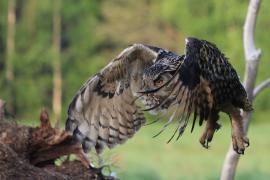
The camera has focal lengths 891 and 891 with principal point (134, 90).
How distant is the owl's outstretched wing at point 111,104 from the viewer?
28.3 ft

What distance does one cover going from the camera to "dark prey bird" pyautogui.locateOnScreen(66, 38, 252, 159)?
681 cm

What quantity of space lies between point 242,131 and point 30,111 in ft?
133

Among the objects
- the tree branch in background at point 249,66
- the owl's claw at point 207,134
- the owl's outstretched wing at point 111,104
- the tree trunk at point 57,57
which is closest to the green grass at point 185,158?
the owl's outstretched wing at point 111,104

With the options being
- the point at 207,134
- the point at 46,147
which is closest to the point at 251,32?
the point at 207,134

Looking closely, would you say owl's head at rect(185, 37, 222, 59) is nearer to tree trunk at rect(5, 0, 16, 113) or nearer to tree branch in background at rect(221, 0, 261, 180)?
tree branch in background at rect(221, 0, 261, 180)

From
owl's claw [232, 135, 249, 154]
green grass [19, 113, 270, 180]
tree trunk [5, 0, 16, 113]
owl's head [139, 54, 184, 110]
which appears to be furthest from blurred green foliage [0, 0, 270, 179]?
owl's claw [232, 135, 249, 154]

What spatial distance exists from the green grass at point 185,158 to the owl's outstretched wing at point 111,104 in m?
3.45

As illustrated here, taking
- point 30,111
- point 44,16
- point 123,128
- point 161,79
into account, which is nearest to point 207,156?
point 123,128

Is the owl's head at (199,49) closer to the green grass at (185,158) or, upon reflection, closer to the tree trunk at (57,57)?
the green grass at (185,158)

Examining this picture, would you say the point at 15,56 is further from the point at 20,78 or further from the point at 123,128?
the point at 123,128

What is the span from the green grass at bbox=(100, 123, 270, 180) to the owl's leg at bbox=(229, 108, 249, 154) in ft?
15.7

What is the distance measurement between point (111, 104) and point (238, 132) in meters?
1.71

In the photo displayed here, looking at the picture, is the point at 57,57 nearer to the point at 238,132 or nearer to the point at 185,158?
the point at 185,158

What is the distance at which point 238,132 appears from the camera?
7.78 metres
